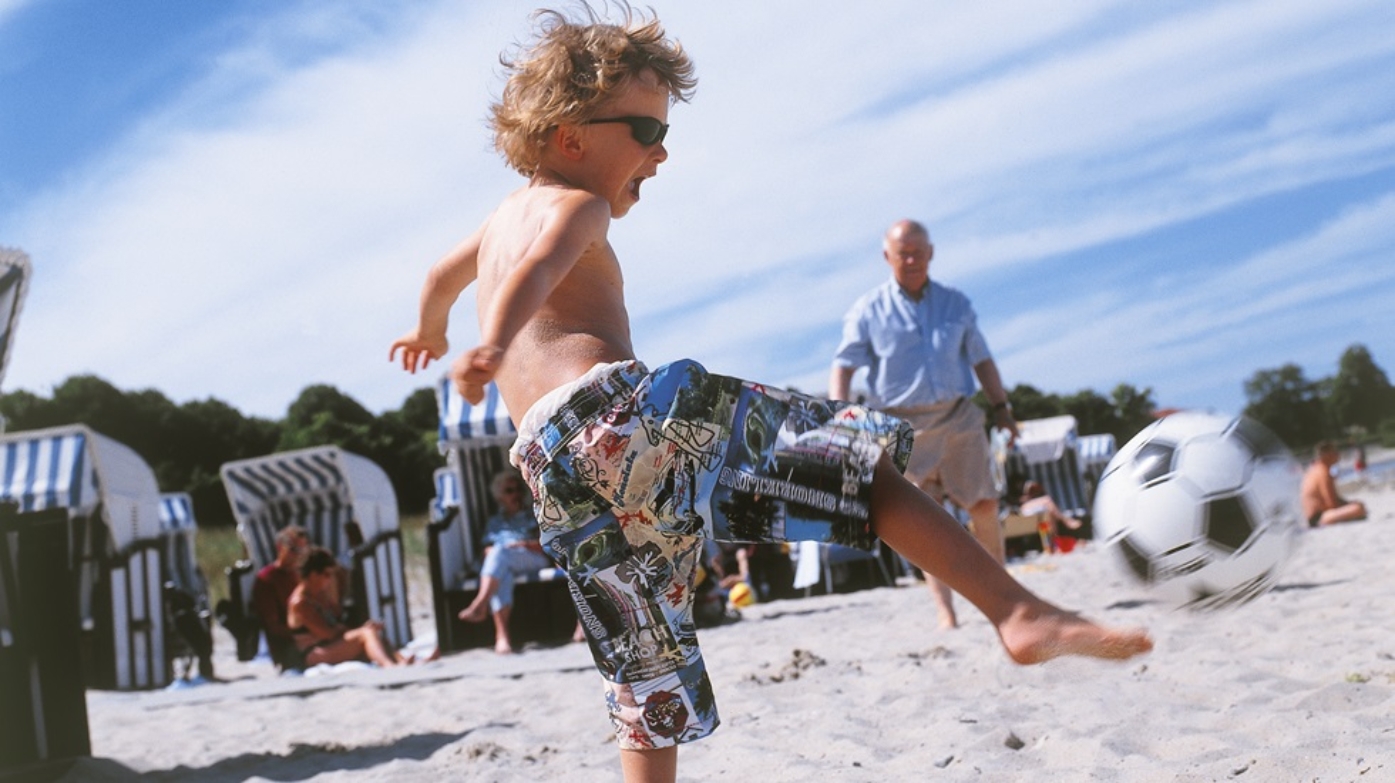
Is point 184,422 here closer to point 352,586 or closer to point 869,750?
point 352,586

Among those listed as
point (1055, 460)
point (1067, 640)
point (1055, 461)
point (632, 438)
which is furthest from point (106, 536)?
point (1055, 461)

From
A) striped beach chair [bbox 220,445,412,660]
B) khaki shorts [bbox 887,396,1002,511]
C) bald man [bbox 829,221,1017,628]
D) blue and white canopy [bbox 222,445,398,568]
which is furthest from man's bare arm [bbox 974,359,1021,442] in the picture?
blue and white canopy [bbox 222,445,398,568]

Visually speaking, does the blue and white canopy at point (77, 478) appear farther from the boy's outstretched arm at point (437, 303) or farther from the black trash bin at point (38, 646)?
the boy's outstretched arm at point (437, 303)

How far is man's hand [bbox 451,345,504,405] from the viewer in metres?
1.92

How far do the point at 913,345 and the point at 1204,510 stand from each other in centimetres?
Result: 341

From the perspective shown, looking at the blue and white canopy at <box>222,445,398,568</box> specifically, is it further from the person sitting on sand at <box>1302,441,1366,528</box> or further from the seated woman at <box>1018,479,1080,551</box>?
the person sitting on sand at <box>1302,441,1366,528</box>

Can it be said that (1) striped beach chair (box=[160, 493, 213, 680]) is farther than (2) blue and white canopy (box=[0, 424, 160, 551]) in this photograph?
No

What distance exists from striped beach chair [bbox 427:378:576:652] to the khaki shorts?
12.7 feet

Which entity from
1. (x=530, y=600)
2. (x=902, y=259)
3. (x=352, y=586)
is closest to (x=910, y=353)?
(x=902, y=259)

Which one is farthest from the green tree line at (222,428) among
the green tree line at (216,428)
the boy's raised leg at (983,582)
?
the boy's raised leg at (983,582)

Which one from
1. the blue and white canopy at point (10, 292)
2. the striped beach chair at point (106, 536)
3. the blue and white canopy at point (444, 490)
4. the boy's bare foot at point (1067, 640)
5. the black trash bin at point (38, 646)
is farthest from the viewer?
the blue and white canopy at point (444, 490)

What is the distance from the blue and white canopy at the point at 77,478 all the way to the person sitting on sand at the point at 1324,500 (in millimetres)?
11132

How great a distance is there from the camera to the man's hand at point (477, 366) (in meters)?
1.92

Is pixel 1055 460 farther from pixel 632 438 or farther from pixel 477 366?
pixel 477 366
